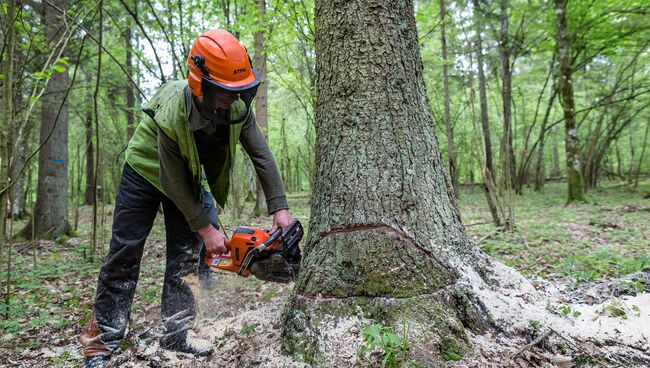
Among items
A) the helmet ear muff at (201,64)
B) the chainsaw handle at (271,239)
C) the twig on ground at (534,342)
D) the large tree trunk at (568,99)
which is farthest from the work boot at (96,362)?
the large tree trunk at (568,99)

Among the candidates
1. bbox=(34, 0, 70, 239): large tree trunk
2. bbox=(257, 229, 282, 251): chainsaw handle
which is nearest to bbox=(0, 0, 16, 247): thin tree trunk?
bbox=(257, 229, 282, 251): chainsaw handle

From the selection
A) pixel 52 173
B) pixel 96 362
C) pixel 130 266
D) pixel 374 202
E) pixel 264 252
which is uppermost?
pixel 52 173

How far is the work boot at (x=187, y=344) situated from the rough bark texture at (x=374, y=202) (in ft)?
2.15

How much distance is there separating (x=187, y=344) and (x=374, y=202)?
149 centimetres

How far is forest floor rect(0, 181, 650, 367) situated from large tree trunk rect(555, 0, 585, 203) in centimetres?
222

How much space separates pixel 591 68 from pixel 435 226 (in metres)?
14.0

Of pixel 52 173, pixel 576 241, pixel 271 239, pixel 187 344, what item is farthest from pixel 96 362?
pixel 52 173

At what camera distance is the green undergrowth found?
325cm

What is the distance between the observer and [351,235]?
182cm

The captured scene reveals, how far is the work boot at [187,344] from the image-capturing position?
7.03 ft

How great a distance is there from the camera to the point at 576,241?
450 centimetres

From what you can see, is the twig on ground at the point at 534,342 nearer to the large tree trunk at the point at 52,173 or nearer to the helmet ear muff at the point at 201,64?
the helmet ear muff at the point at 201,64

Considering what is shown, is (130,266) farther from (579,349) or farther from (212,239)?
(579,349)

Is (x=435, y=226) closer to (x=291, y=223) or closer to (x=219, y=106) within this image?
(x=291, y=223)
